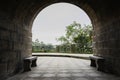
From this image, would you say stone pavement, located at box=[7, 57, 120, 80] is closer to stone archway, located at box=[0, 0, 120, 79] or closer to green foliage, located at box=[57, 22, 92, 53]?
stone archway, located at box=[0, 0, 120, 79]

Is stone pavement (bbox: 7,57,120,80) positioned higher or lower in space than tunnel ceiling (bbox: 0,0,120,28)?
lower

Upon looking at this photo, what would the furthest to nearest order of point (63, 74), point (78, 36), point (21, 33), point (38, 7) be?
point (78, 36) → point (38, 7) → point (21, 33) → point (63, 74)

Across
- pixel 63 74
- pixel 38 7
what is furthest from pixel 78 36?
pixel 63 74

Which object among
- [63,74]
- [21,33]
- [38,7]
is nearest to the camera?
[63,74]

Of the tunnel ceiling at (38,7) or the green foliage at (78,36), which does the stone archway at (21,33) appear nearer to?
the tunnel ceiling at (38,7)

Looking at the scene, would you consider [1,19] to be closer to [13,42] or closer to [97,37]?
[13,42]

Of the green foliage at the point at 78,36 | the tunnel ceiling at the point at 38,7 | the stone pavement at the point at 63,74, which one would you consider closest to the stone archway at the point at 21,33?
the tunnel ceiling at the point at 38,7

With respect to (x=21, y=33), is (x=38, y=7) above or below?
above

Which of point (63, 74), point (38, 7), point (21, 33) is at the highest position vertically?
point (38, 7)

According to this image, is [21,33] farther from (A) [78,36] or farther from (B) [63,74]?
(A) [78,36]

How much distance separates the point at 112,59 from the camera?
249 inches

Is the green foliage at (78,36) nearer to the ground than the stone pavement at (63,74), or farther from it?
farther from it

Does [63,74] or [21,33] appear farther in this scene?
[21,33]

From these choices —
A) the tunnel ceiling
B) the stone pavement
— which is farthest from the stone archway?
the stone pavement
